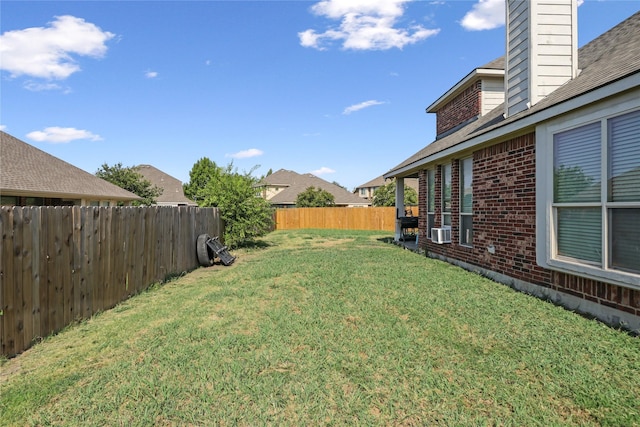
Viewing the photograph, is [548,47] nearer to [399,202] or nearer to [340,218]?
[399,202]

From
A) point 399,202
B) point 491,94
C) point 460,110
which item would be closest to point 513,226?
point 491,94

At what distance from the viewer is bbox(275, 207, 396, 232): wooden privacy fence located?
965 inches

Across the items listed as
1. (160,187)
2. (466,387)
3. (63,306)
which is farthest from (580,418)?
(160,187)

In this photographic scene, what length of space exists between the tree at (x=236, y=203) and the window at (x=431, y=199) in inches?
275

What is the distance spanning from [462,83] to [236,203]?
Answer: 31.0 feet

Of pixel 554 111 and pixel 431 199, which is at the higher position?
pixel 554 111

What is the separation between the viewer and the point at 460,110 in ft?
37.1

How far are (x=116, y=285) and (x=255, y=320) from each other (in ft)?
9.35

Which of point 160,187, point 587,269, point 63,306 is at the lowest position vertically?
point 63,306

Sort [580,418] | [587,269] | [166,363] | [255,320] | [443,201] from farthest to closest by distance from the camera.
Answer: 1. [443,201]
2. [255,320]
3. [587,269]
4. [166,363]
5. [580,418]

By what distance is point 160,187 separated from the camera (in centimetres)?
3869

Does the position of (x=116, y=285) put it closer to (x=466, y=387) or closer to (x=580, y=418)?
(x=466, y=387)

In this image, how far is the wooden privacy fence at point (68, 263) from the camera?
3.59 m

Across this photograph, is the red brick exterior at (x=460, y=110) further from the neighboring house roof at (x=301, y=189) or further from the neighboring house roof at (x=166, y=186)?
the neighboring house roof at (x=166, y=186)
